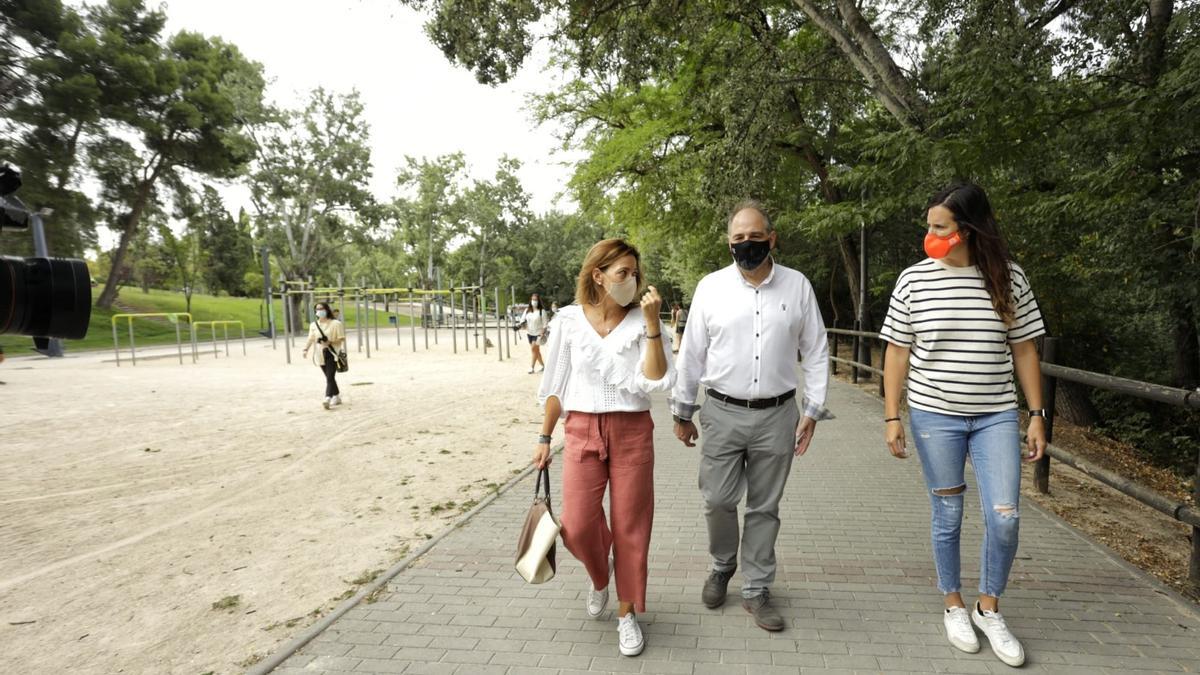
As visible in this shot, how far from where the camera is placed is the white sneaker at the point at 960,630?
9.06ft

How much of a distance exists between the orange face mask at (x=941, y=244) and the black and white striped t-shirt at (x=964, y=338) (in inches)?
3.0

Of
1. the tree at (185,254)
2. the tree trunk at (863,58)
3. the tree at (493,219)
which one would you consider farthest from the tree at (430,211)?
the tree trunk at (863,58)

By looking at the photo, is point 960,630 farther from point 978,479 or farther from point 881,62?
point 881,62

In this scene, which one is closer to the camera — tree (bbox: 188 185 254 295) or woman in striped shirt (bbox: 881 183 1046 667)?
woman in striped shirt (bbox: 881 183 1046 667)

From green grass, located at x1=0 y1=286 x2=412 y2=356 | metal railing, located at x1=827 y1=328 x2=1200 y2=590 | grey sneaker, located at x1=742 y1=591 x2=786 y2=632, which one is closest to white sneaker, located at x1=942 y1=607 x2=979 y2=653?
grey sneaker, located at x1=742 y1=591 x2=786 y2=632

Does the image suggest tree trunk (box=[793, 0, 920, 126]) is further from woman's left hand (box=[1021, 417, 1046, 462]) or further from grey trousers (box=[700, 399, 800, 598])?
grey trousers (box=[700, 399, 800, 598])

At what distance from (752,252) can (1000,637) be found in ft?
6.33

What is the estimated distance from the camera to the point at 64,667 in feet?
9.75

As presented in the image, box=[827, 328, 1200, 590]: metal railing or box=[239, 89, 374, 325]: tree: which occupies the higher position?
box=[239, 89, 374, 325]: tree

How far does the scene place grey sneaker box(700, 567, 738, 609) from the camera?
10.5 ft

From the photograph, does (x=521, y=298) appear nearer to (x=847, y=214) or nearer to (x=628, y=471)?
(x=847, y=214)

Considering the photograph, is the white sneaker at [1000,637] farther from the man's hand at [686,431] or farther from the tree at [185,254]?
the tree at [185,254]

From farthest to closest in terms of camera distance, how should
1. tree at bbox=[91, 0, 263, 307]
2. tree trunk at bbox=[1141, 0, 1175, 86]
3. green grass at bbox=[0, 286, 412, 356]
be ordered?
1. green grass at bbox=[0, 286, 412, 356]
2. tree at bbox=[91, 0, 263, 307]
3. tree trunk at bbox=[1141, 0, 1175, 86]

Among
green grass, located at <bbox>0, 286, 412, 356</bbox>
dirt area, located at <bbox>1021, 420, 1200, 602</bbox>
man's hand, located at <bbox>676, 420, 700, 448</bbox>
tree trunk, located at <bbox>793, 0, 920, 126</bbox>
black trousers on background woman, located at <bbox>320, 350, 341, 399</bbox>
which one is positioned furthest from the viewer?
green grass, located at <bbox>0, 286, 412, 356</bbox>
